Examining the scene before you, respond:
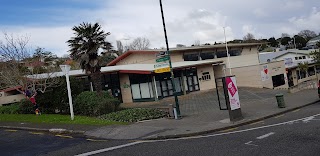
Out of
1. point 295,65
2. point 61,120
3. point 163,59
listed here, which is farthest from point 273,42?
point 61,120

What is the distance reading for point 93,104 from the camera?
72.3ft

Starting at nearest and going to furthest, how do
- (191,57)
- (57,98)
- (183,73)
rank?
(57,98) → (183,73) → (191,57)

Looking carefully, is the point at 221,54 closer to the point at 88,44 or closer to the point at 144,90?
the point at 144,90

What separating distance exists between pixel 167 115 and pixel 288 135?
370 inches

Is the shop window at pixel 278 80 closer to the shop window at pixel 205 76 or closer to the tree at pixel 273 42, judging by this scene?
the shop window at pixel 205 76

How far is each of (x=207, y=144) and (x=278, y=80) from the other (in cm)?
3663

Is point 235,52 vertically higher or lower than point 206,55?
higher

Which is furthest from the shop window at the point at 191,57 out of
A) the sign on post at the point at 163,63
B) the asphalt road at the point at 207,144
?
the asphalt road at the point at 207,144

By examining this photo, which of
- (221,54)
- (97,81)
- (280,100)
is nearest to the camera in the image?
(280,100)

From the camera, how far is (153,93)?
34.3 m

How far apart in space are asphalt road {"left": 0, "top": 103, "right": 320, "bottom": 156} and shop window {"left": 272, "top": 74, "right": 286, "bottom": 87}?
30203 mm

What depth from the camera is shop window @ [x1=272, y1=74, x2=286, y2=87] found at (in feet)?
143

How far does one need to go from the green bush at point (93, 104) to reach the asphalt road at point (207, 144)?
24.3 feet

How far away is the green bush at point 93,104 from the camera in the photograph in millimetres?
21984
